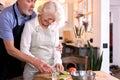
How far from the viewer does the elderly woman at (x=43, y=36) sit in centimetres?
175

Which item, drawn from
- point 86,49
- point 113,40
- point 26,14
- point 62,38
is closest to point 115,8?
point 113,40

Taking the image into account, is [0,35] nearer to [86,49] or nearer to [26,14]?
[26,14]

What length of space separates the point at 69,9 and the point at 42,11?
5207 mm

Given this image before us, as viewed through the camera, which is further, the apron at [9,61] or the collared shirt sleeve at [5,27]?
the apron at [9,61]

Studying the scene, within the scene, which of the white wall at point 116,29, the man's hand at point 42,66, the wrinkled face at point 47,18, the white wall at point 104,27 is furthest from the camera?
the white wall at point 116,29

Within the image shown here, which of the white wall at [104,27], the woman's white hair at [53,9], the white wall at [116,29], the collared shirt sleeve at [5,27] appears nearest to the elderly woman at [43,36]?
the woman's white hair at [53,9]

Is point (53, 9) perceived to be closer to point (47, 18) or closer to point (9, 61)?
point (47, 18)

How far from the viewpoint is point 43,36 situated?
179 centimetres

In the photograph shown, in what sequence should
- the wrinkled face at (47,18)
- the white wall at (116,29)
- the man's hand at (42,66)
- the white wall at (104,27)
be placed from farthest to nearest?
1. the white wall at (116,29)
2. the white wall at (104,27)
3. the wrinkled face at (47,18)
4. the man's hand at (42,66)

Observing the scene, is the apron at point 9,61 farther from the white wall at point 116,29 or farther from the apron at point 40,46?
the white wall at point 116,29

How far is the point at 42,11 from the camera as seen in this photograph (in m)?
1.78

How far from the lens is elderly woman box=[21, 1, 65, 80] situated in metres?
1.75

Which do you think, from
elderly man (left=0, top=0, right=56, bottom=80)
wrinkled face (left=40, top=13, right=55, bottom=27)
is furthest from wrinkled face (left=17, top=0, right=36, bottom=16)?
wrinkled face (left=40, top=13, right=55, bottom=27)

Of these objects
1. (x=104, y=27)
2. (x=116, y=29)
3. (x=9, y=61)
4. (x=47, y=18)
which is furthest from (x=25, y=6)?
(x=116, y=29)
